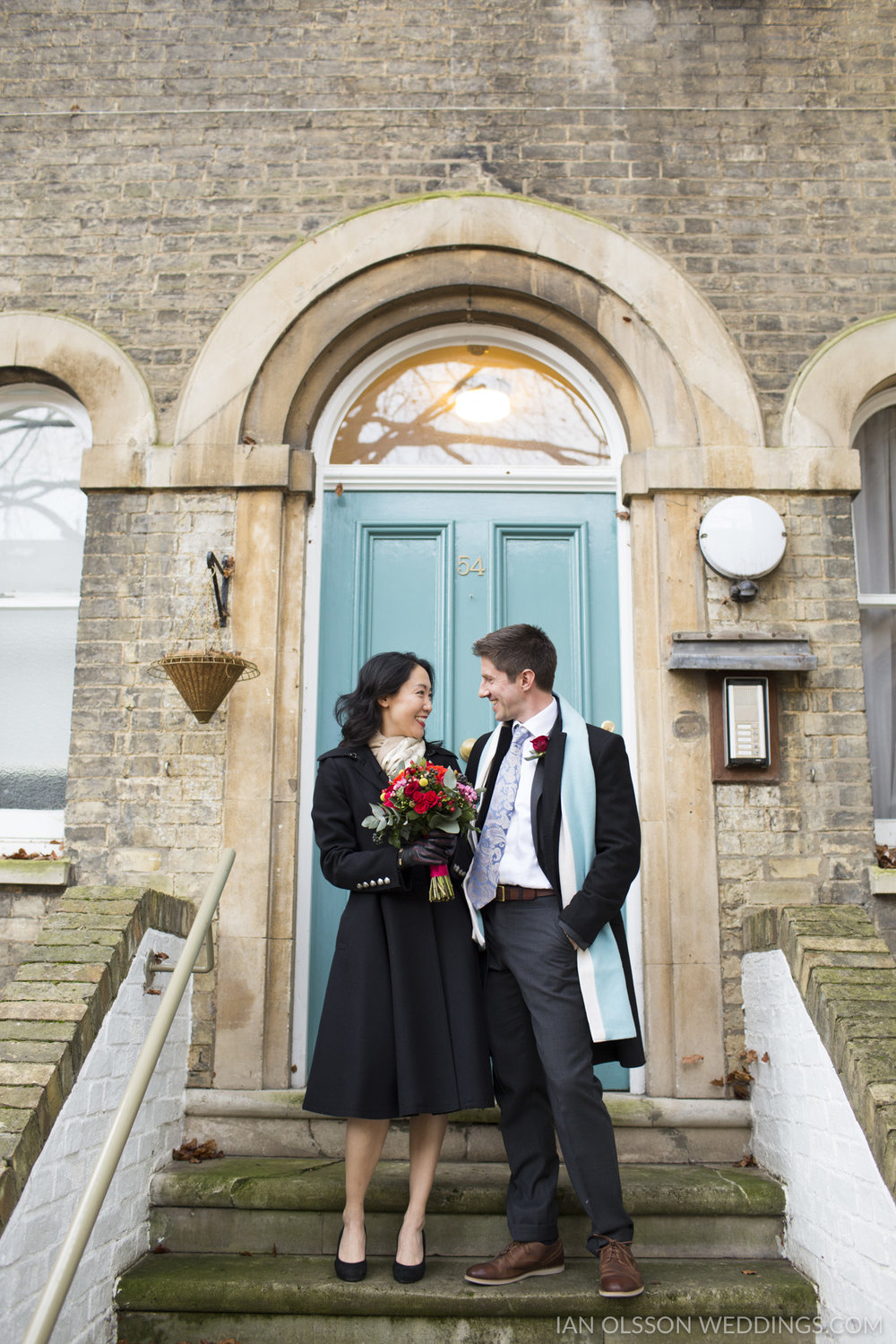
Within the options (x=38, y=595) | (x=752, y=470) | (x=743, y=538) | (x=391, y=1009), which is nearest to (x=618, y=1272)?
(x=391, y=1009)

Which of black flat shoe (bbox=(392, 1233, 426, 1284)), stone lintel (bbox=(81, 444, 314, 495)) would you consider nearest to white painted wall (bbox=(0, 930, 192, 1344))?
black flat shoe (bbox=(392, 1233, 426, 1284))

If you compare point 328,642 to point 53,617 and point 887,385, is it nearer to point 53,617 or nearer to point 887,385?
point 53,617

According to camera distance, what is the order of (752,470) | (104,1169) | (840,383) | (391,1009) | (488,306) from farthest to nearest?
(488,306), (840,383), (752,470), (391,1009), (104,1169)

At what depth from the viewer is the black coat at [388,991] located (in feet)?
11.1

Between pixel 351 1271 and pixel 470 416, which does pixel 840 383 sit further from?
pixel 351 1271

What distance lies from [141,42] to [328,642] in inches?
131

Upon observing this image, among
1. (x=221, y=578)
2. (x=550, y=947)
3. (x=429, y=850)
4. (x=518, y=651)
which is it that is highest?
(x=221, y=578)

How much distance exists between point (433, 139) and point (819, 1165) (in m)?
4.93

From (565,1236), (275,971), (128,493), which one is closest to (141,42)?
(128,493)

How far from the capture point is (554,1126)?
3.65 metres

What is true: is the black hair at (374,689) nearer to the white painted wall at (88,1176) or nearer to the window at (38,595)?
the white painted wall at (88,1176)

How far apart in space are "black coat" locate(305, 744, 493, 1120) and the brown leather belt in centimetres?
14

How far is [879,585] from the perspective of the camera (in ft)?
18.4

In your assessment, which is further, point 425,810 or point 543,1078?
point 543,1078
